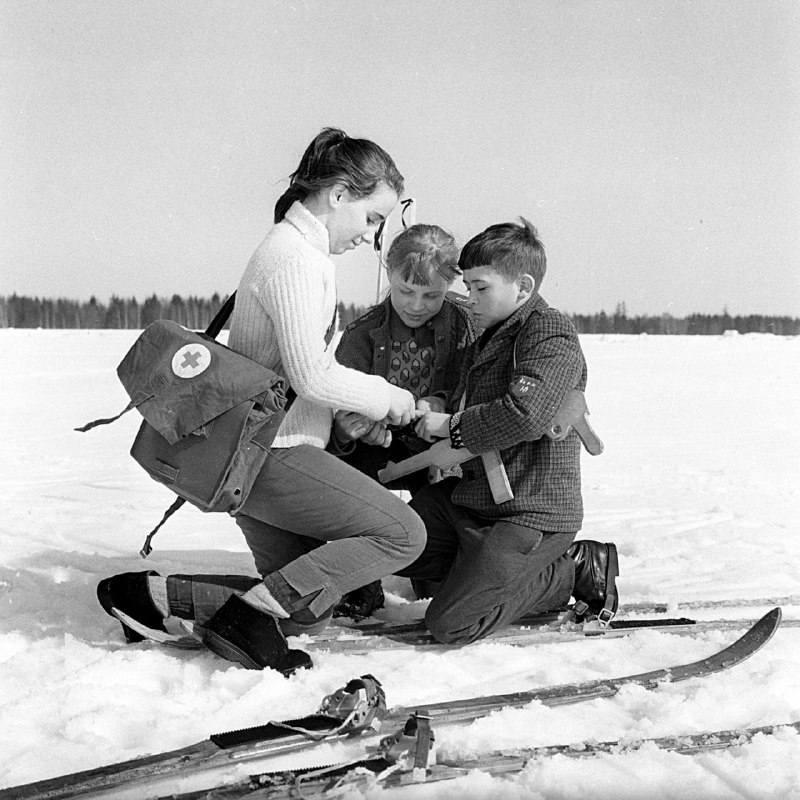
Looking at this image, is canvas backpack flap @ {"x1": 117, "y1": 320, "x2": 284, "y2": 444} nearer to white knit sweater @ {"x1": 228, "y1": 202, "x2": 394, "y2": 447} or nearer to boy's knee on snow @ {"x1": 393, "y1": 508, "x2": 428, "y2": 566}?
white knit sweater @ {"x1": 228, "y1": 202, "x2": 394, "y2": 447}

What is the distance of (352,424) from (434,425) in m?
0.35

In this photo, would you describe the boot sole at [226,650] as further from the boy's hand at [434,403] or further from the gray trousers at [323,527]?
the boy's hand at [434,403]

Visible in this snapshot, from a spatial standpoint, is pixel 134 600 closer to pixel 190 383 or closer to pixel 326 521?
pixel 326 521

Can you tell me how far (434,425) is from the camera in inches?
143

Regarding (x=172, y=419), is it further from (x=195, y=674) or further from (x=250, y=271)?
(x=195, y=674)

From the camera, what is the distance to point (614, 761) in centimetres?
238

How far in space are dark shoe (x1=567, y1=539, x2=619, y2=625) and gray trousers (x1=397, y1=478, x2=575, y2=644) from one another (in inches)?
1.6

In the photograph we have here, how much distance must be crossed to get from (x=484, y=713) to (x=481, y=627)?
0.77 meters

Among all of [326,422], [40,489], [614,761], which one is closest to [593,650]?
[614,761]

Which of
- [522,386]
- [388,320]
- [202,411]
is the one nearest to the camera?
[202,411]

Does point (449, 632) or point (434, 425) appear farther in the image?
point (434, 425)

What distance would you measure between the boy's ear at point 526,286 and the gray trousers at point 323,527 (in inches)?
39.9

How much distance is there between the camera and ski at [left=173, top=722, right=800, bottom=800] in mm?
2207


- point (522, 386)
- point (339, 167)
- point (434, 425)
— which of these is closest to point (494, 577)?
point (434, 425)
